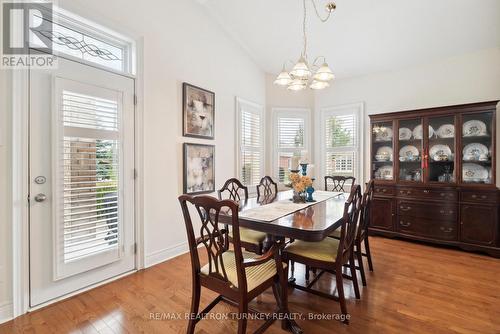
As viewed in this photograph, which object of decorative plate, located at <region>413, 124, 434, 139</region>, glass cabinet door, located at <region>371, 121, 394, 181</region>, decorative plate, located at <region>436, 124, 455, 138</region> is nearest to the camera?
decorative plate, located at <region>436, 124, 455, 138</region>

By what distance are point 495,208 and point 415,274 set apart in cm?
155

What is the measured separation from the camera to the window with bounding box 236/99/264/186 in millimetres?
4230

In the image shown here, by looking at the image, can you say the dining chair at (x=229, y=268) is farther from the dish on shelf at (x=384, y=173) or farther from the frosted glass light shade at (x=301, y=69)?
the dish on shelf at (x=384, y=173)

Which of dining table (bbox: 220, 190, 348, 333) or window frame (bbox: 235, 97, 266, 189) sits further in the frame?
window frame (bbox: 235, 97, 266, 189)

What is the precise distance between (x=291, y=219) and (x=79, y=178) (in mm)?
1951

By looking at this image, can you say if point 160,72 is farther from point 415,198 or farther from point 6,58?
point 415,198

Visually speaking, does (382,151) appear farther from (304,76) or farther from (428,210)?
(304,76)

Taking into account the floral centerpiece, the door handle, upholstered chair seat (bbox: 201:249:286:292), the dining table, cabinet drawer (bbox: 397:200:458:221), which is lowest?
upholstered chair seat (bbox: 201:249:286:292)

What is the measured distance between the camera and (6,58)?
1.87m

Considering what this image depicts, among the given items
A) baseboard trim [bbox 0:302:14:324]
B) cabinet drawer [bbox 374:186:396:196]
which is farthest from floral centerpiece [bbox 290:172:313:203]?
baseboard trim [bbox 0:302:14:324]

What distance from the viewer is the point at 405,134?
3.83 m

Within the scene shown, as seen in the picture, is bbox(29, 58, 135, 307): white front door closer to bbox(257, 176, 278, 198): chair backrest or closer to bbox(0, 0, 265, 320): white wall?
bbox(0, 0, 265, 320): white wall

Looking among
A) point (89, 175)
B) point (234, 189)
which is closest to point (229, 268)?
point (234, 189)

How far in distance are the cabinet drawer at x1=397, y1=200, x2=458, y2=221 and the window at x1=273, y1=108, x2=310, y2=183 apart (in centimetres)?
196
